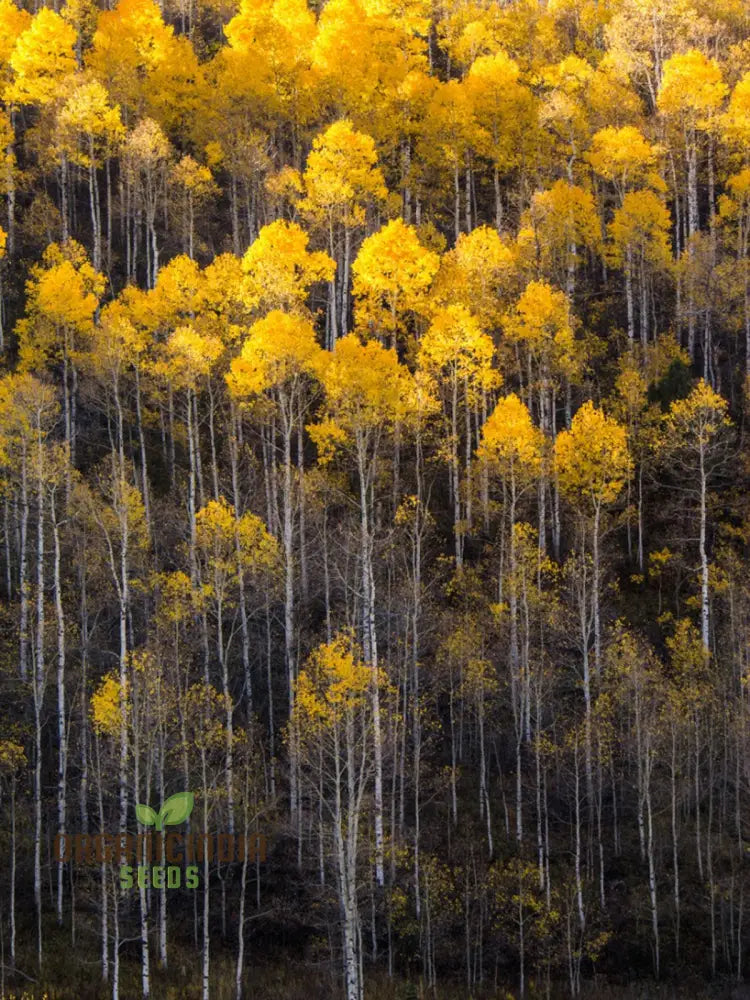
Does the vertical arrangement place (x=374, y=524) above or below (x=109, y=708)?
above

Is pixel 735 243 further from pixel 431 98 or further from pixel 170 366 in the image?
pixel 170 366

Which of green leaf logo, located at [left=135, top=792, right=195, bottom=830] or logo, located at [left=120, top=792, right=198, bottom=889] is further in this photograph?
green leaf logo, located at [left=135, top=792, right=195, bottom=830]

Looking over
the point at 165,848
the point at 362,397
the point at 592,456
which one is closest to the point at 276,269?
the point at 362,397

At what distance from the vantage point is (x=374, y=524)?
3728 cm

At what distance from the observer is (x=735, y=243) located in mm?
52281

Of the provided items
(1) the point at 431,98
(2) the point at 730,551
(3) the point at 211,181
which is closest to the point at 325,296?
(3) the point at 211,181

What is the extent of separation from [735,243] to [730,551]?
74.0 ft

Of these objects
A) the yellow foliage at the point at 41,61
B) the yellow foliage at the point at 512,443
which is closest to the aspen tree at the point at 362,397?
the yellow foliage at the point at 512,443

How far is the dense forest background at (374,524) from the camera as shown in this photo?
28.0 m

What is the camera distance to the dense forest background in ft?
92.0

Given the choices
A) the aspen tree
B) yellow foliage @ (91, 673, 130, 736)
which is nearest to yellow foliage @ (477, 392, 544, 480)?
the aspen tree

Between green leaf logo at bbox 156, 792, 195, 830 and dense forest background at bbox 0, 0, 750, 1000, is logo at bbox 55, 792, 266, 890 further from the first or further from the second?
dense forest background at bbox 0, 0, 750, 1000

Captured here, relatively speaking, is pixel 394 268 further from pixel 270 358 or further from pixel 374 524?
pixel 374 524

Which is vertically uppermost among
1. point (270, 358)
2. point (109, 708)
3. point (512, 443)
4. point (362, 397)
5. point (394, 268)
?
point (394, 268)
